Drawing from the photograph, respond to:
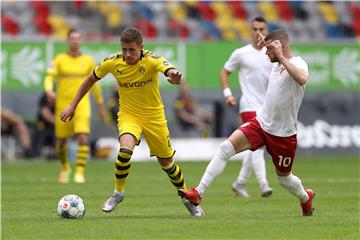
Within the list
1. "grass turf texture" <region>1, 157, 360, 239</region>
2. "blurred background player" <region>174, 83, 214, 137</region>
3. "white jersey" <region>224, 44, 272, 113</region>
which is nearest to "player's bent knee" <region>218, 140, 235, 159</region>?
"grass turf texture" <region>1, 157, 360, 239</region>

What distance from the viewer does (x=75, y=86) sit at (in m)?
19.6

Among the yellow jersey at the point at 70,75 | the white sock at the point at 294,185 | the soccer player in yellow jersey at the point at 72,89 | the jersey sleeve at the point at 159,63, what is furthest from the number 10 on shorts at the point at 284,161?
the yellow jersey at the point at 70,75

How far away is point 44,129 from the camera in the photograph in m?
28.6

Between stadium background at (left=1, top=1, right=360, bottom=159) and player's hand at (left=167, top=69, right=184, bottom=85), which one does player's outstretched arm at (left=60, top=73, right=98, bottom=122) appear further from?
stadium background at (left=1, top=1, right=360, bottom=159)

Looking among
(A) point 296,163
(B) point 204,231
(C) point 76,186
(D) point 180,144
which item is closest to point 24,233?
(B) point 204,231

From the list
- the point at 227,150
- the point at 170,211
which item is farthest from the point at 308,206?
→ the point at 170,211

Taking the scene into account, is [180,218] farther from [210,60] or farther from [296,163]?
[210,60]

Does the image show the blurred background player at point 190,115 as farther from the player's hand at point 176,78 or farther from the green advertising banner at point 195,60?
the player's hand at point 176,78

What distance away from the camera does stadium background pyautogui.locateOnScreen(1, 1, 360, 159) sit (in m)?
28.6

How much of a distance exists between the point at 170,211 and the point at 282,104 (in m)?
2.06

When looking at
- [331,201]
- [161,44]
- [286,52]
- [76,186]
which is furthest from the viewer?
[161,44]

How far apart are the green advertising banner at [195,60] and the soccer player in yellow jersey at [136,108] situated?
16090 mm

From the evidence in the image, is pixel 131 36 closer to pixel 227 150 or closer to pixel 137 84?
pixel 137 84

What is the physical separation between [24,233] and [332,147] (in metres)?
20.3
